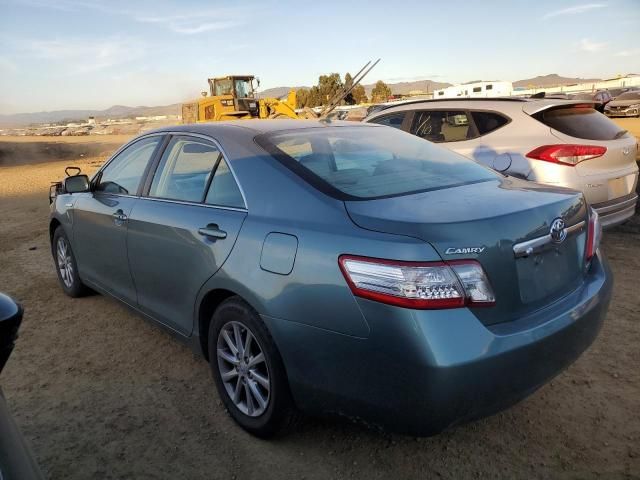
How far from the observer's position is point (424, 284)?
A: 6.62 feet

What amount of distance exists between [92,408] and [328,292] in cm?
183

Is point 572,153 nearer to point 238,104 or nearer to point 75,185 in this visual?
point 75,185

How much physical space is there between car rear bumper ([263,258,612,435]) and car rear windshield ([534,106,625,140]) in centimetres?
339

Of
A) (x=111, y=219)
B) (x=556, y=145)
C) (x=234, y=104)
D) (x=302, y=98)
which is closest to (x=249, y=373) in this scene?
(x=111, y=219)

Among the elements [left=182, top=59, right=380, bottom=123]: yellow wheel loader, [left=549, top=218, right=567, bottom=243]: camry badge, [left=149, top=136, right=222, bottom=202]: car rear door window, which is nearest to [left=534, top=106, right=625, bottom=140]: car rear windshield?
[left=549, top=218, right=567, bottom=243]: camry badge

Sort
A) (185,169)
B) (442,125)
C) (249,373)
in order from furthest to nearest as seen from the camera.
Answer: (442,125) → (185,169) → (249,373)

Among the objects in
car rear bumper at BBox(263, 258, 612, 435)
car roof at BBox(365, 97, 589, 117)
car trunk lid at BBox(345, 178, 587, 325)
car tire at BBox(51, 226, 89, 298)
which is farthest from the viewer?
car roof at BBox(365, 97, 589, 117)

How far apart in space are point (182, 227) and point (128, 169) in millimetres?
1243

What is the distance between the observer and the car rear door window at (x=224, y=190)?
2816mm

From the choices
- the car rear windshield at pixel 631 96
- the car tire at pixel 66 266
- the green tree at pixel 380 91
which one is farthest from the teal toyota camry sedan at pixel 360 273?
the green tree at pixel 380 91

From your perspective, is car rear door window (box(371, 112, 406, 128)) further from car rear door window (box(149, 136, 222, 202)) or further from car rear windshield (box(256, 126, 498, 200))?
car rear door window (box(149, 136, 222, 202))

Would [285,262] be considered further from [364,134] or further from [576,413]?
[576,413]

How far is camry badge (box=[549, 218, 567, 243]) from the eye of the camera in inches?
93.0

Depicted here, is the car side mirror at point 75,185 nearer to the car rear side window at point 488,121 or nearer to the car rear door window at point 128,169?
the car rear door window at point 128,169
